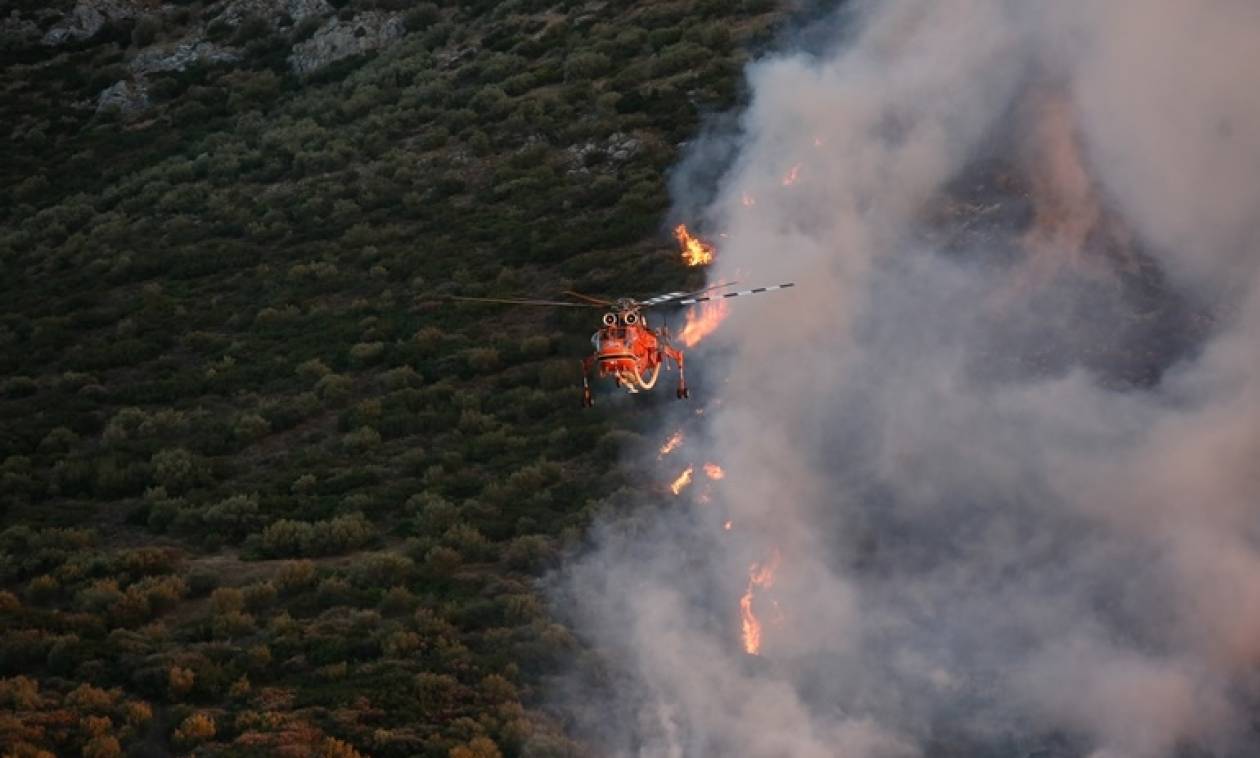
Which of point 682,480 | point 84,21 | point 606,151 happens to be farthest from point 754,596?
point 84,21

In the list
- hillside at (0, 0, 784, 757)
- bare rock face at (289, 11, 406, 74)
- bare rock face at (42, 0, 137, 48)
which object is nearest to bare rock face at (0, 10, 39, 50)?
bare rock face at (42, 0, 137, 48)

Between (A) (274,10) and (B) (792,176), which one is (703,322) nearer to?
(B) (792,176)

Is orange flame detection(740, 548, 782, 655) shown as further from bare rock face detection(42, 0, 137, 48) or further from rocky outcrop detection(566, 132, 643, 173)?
bare rock face detection(42, 0, 137, 48)

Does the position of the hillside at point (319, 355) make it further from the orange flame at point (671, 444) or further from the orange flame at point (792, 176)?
the orange flame at point (792, 176)

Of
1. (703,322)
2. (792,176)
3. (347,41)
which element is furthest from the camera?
(347,41)

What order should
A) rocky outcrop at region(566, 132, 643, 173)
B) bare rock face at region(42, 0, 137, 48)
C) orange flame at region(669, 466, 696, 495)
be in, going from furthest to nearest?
bare rock face at region(42, 0, 137, 48) < rocky outcrop at region(566, 132, 643, 173) < orange flame at region(669, 466, 696, 495)

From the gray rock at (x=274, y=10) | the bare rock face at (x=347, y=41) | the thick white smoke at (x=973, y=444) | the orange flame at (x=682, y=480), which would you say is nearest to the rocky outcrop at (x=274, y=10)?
the gray rock at (x=274, y=10)

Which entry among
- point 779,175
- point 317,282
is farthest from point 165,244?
point 779,175

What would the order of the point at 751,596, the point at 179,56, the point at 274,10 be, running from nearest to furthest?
the point at 751,596
the point at 179,56
the point at 274,10
